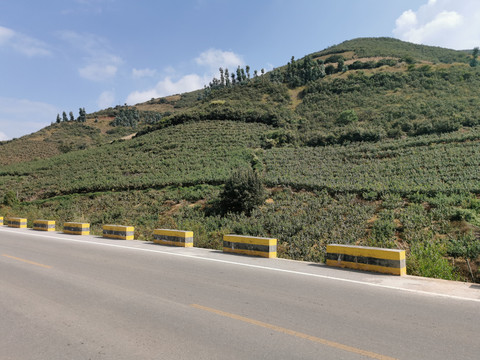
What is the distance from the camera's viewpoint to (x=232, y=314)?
5.36m

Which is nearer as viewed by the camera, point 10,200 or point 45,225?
point 45,225

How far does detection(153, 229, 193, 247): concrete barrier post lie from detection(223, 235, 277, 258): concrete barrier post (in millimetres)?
2136

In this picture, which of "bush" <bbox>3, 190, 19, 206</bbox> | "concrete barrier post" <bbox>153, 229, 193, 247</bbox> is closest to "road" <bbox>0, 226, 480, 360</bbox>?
"concrete barrier post" <bbox>153, 229, 193, 247</bbox>

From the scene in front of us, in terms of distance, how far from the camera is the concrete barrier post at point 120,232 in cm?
1639

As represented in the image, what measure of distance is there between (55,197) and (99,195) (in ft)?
22.0

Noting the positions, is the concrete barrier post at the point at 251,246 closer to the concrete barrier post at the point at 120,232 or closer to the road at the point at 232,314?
the road at the point at 232,314

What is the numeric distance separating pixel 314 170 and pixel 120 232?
708 inches

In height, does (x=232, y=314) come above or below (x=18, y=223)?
below

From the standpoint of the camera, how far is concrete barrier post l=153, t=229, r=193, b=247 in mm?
13445

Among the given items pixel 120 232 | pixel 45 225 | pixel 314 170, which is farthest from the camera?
pixel 314 170

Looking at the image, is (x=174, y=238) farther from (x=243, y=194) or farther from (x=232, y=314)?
(x=232, y=314)

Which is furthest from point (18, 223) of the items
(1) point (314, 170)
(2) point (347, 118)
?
(2) point (347, 118)

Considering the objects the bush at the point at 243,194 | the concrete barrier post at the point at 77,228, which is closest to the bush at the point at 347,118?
the bush at the point at 243,194

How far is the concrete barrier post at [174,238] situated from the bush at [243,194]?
21.0 ft
